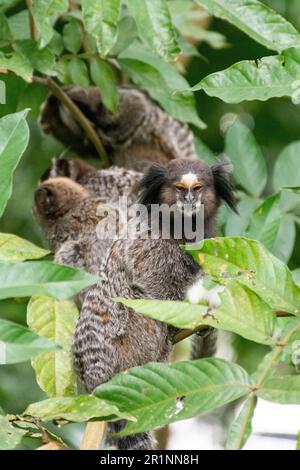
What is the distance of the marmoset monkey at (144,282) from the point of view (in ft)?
11.0

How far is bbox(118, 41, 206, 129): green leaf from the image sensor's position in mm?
4051

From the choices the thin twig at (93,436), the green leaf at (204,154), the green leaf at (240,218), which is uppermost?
the green leaf at (204,154)

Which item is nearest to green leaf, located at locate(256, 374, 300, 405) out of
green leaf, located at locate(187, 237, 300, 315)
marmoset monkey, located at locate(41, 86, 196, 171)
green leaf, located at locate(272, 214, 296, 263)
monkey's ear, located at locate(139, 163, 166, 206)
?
green leaf, located at locate(187, 237, 300, 315)

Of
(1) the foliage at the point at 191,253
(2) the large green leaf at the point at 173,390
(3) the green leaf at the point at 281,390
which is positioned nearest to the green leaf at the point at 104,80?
(1) the foliage at the point at 191,253

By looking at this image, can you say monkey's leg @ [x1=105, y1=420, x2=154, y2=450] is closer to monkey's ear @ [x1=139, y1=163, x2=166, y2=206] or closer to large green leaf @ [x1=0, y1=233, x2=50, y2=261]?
large green leaf @ [x1=0, y1=233, x2=50, y2=261]

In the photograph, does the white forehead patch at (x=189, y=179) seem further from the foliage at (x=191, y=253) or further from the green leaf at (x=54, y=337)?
the green leaf at (x=54, y=337)

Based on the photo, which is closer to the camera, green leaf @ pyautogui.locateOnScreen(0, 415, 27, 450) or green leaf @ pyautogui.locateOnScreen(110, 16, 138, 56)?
green leaf @ pyautogui.locateOnScreen(0, 415, 27, 450)

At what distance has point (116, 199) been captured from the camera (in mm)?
4395

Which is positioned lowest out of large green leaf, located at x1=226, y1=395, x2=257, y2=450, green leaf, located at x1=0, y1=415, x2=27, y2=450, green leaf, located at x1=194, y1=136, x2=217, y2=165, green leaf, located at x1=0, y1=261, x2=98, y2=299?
green leaf, located at x1=194, y1=136, x2=217, y2=165

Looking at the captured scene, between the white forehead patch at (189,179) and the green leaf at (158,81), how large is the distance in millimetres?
762

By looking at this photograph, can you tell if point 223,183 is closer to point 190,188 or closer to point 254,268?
point 190,188

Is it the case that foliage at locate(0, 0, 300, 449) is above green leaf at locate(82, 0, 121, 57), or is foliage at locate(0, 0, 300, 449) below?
below

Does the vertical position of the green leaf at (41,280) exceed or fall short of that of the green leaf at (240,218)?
it exceeds it

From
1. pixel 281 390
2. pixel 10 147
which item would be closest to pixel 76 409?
pixel 281 390
